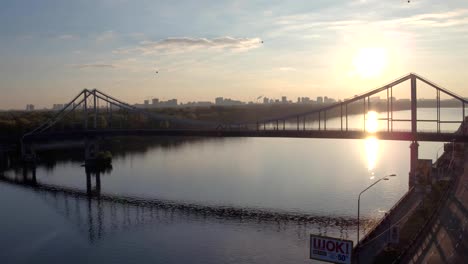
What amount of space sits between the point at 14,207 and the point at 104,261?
23377 millimetres

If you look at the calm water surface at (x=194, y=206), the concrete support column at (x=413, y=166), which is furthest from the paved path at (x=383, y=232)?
the concrete support column at (x=413, y=166)

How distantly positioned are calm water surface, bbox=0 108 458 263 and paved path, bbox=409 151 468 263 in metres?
6.69

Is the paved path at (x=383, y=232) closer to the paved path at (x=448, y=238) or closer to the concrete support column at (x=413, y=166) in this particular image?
Result: the paved path at (x=448, y=238)

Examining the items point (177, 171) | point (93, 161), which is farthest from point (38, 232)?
point (93, 161)

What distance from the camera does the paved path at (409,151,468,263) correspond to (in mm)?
30266

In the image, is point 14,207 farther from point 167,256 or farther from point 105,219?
point 167,256

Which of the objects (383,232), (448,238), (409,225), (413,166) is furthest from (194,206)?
(448,238)

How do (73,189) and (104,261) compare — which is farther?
(73,189)

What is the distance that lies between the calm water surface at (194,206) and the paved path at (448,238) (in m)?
6.69

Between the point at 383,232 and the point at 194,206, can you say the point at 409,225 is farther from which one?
the point at 194,206

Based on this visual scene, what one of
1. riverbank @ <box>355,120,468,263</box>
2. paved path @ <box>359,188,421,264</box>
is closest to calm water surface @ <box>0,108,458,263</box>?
paved path @ <box>359,188,421,264</box>

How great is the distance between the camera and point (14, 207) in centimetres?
5475

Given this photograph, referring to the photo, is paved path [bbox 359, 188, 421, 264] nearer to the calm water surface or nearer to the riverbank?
the riverbank

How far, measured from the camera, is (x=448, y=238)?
111 ft
